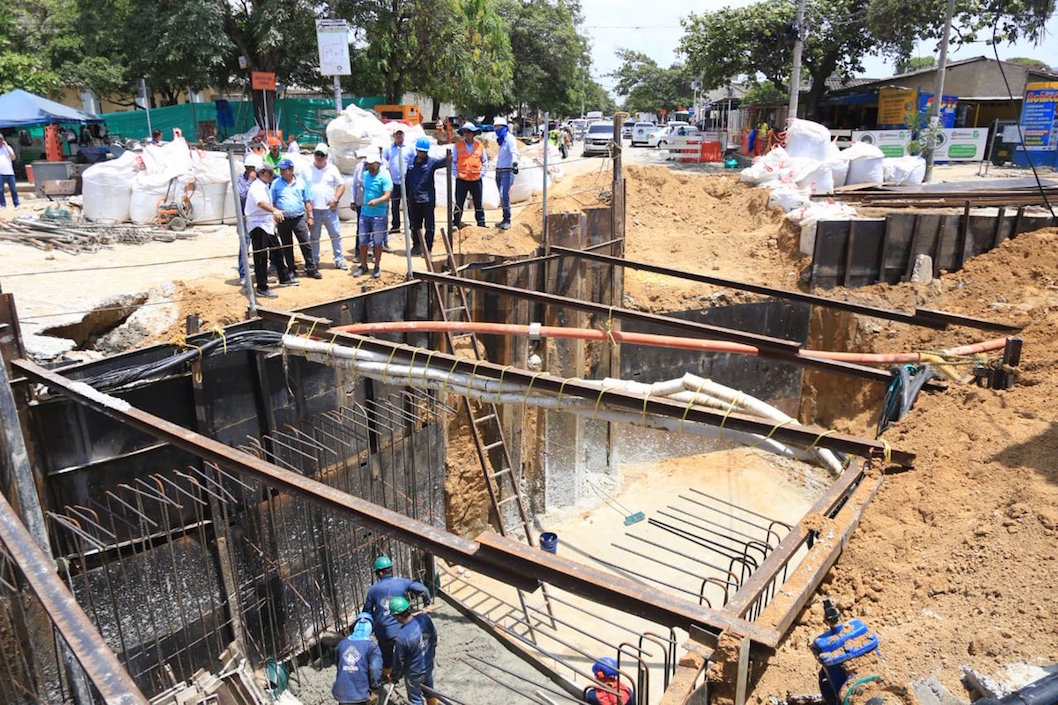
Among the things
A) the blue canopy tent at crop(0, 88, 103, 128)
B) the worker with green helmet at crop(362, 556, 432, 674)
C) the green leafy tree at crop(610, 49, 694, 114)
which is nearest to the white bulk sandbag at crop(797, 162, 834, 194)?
the worker with green helmet at crop(362, 556, 432, 674)

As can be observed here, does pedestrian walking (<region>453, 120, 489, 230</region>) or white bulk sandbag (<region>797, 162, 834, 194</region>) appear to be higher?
pedestrian walking (<region>453, 120, 489, 230</region>)

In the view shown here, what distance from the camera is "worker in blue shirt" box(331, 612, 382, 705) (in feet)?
21.1

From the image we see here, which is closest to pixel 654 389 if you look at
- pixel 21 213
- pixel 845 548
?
pixel 845 548

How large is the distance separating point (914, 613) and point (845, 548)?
470 mm

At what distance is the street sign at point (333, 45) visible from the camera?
1591 cm

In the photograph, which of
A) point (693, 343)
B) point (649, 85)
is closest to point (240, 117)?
point (693, 343)

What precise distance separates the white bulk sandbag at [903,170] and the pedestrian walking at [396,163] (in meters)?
13.4

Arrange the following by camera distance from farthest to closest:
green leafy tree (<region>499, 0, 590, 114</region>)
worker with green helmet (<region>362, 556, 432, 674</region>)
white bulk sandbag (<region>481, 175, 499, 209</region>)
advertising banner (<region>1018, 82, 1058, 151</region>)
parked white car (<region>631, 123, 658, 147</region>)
Result: green leafy tree (<region>499, 0, 590, 114</region>) → parked white car (<region>631, 123, 658, 147</region>) → advertising banner (<region>1018, 82, 1058, 151</region>) → white bulk sandbag (<region>481, 175, 499, 209</region>) → worker with green helmet (<region>362, 556, 432, 674</region>)

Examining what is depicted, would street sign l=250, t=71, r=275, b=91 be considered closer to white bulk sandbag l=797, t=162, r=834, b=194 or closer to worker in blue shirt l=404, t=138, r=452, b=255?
worker in blue shirt l=404, t=138, r=452, b=255

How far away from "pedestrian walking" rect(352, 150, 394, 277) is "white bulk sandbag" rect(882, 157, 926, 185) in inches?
571

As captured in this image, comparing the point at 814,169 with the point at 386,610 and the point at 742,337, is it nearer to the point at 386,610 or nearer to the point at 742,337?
the point at 742,337

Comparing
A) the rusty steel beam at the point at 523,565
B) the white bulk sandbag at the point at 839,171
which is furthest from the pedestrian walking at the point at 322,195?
the white bulk sandbag at the point at 839,171

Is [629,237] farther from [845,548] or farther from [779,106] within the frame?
[779,106]

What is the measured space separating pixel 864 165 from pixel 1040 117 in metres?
12.1
